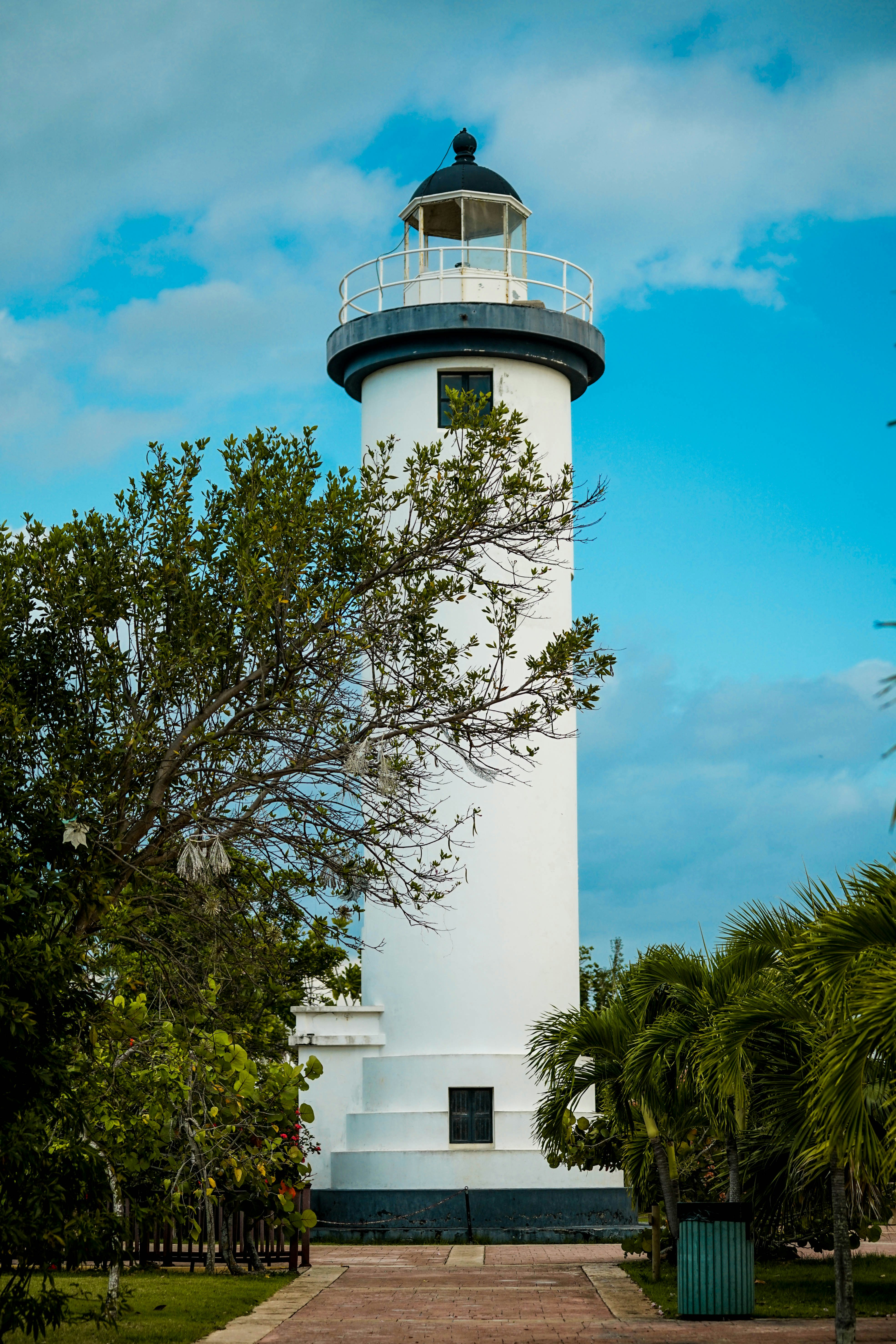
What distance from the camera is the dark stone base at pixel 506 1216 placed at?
23.8 m

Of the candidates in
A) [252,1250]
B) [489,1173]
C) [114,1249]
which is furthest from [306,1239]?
[114,1249]

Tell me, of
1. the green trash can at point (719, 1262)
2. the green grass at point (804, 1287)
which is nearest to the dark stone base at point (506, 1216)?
the green grass at point (804, 1287)

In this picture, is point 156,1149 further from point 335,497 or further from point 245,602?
point 335,497

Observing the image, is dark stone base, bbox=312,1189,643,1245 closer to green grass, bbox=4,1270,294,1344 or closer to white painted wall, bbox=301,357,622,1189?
white painted wall, bbox=301,357,622,1189

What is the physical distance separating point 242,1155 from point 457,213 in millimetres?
18361

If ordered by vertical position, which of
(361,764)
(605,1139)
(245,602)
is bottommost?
(605,1139)

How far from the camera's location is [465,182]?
91.0 feet

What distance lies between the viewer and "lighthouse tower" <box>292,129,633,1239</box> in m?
24.0

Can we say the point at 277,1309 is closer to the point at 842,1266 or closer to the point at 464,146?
the point at 842,1266

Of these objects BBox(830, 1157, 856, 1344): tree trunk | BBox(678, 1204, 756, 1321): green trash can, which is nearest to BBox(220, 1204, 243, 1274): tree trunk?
BBox(678, 1204, 756, 1321): green trash can

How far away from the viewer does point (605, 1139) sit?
20.4 m

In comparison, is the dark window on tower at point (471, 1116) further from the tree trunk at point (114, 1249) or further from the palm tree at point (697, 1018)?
the tree trunk at point (114, 1249)

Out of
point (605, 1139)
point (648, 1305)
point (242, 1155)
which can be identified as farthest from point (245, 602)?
point (605, 1139)

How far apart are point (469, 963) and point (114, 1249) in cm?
1412
